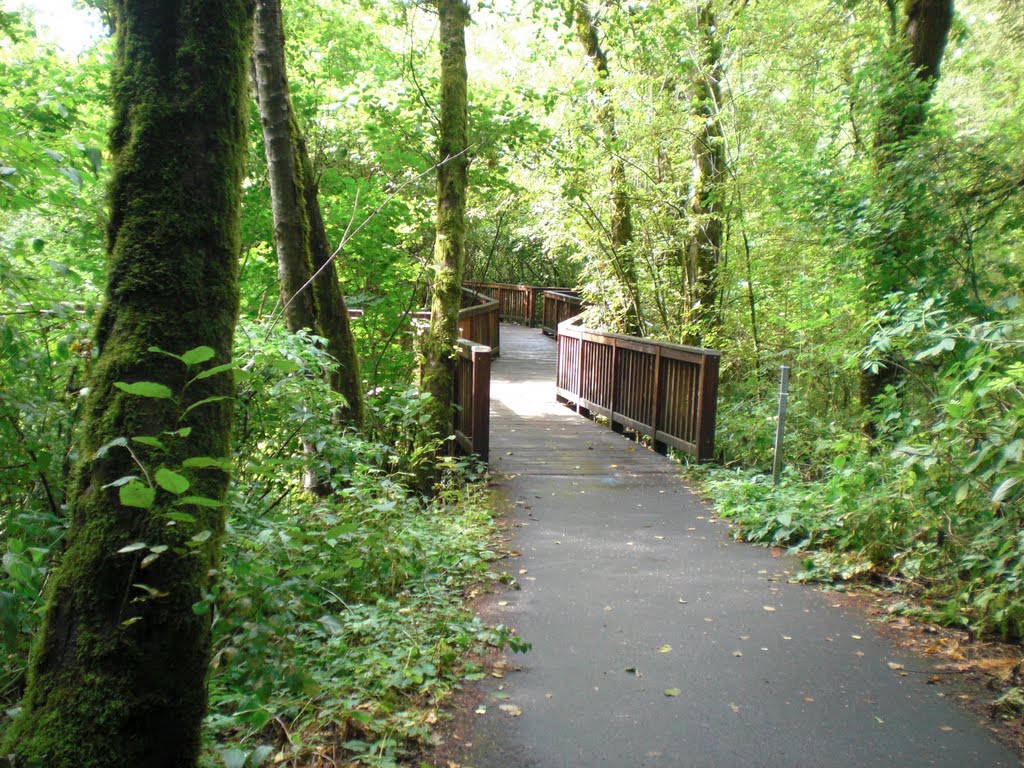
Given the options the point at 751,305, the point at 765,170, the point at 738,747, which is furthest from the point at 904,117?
the point at 738,747

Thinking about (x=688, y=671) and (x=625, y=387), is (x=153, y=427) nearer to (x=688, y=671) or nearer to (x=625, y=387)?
(x=688, y=671)

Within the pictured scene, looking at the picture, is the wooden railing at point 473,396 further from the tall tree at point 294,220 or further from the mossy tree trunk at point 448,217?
the tall tree at point 294,220

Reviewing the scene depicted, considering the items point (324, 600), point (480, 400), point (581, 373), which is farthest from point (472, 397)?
point (324, 600)

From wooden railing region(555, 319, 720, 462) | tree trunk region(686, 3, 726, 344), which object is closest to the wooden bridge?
wooden railing region(555, 319, 720, 462)

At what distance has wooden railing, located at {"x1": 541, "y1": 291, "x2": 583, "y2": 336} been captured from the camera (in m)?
20.1

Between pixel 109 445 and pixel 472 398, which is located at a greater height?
pixel 109 445

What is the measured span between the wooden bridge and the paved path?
1.87m

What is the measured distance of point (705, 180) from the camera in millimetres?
9836

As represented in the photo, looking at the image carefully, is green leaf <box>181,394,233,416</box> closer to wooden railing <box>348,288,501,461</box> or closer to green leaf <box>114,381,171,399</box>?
green leaf <box>114,381,171,399</box>

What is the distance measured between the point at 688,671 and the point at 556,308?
18.3 meters

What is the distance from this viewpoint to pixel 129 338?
1810 mm

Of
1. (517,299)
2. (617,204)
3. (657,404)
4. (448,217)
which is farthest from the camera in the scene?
(517,299)

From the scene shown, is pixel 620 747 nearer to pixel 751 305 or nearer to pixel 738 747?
pixel 738 747

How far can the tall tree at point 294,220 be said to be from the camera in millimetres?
4961
